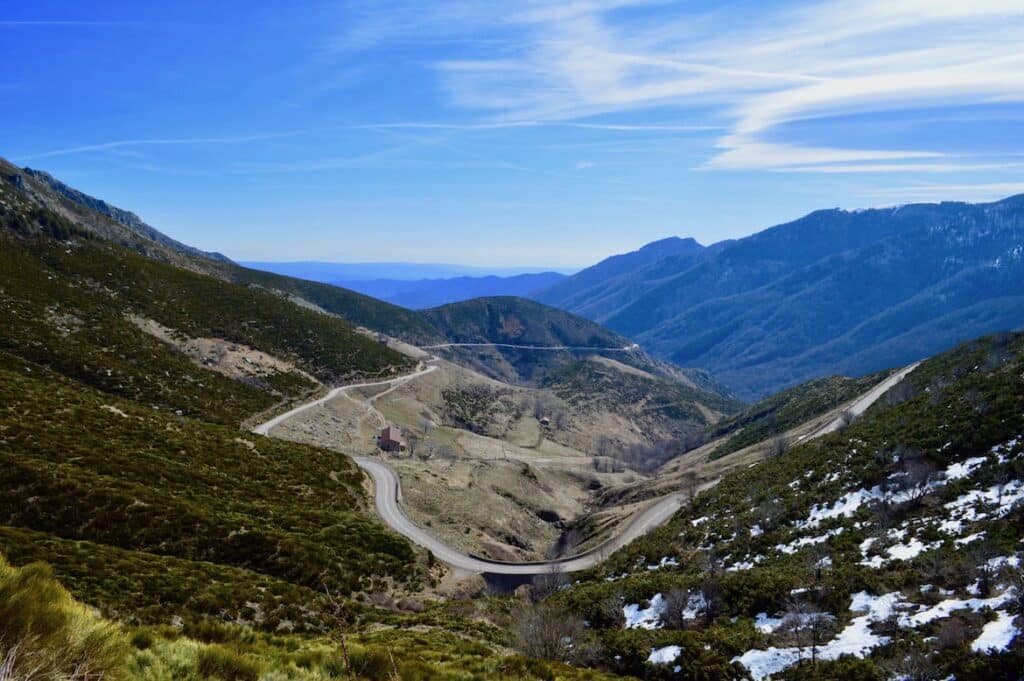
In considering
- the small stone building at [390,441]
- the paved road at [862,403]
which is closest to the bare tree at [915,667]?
the paved road at [862,403]

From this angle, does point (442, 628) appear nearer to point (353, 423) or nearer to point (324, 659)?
point (324, 659)

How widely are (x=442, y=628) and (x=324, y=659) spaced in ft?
50.2

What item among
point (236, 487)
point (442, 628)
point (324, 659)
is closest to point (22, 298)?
point (236, 487)

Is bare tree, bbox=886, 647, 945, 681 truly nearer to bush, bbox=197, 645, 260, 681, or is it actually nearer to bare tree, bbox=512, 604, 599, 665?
bare tree, bbox=512, 604, 599, 665

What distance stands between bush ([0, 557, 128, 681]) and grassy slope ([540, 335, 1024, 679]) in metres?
17.0

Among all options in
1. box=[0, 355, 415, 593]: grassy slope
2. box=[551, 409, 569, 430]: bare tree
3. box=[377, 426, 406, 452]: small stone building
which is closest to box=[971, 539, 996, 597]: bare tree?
box=[0, 355, 415, 593]: grassy slope

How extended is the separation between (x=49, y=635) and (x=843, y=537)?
103 feet

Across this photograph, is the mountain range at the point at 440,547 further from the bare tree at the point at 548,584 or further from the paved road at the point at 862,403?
the paved road at the point at 862,403

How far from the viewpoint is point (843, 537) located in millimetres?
27859

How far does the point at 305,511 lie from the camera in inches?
1437

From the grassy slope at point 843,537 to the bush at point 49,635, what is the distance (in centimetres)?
1704

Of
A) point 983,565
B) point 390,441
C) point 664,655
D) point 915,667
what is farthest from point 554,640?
point 390,441

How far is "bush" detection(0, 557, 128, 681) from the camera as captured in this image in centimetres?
496

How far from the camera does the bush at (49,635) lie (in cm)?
496
